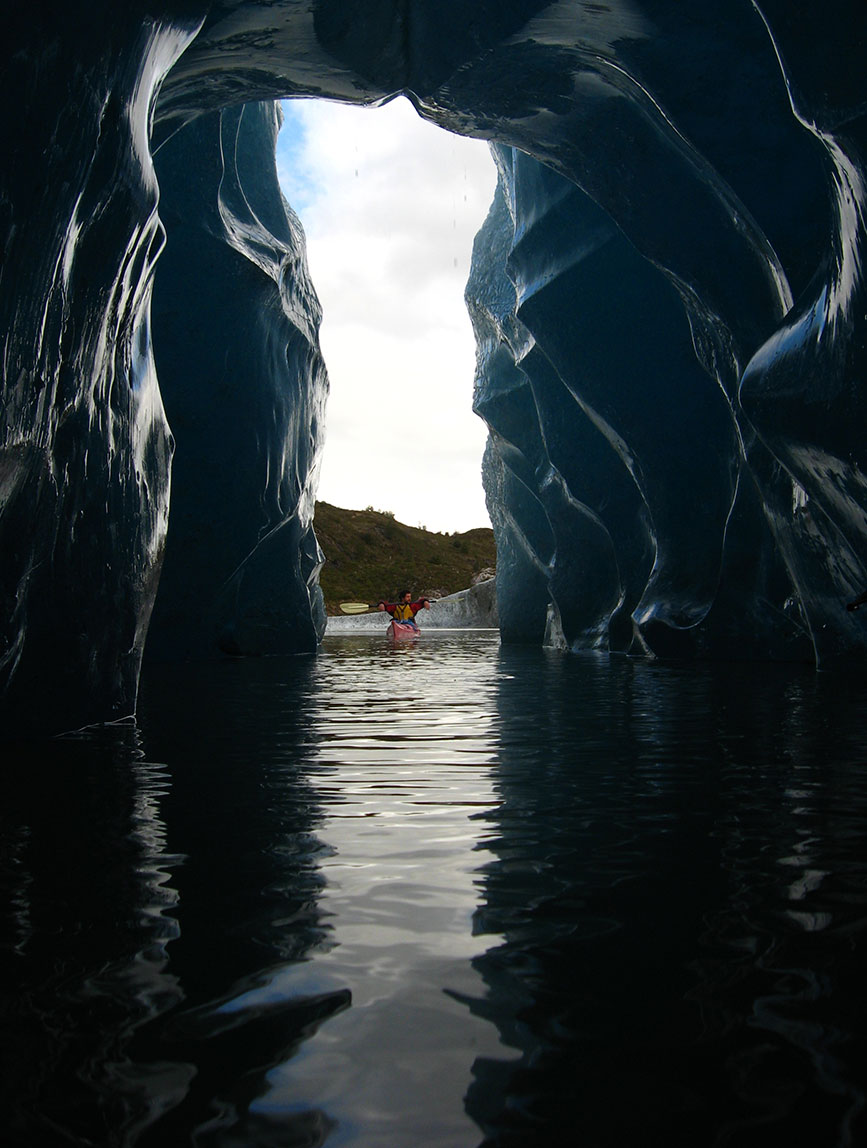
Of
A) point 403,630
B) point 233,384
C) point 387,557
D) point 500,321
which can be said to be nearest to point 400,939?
point 233,384

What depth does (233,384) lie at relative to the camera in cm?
1465

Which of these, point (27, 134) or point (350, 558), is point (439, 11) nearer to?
point (27, 134)

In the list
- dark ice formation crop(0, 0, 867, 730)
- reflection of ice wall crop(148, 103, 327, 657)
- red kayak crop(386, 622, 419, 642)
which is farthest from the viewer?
red kayak crop(386, 622, 419, 642)

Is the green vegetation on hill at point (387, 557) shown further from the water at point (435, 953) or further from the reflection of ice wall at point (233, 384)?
the water at point (435, 953)

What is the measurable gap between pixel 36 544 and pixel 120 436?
1.47 metres

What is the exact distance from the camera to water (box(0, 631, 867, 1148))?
1.25 meters

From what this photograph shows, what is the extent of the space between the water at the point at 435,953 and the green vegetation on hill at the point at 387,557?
55456mm

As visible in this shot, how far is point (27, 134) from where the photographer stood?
389 cm

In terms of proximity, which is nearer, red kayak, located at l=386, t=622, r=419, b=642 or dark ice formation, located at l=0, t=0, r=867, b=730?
dark ice formation, located at l=0, t=0, r=867, b=730

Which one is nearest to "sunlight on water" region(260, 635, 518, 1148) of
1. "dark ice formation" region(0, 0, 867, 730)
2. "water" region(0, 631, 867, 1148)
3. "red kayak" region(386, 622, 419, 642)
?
"water" region(0, 631, 867, 1148)

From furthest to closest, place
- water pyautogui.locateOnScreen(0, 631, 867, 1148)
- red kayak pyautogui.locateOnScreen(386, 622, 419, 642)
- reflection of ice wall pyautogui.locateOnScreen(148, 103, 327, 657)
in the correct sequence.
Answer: red kayak pyautogui.locateOnScreen(386, 622, 419, 642) → reflection of ice wall pyautogui.locateOnScreen(148, 103, 327, 657) → water pyautogui.locateOnScreen(0, 631, 867, 1148)

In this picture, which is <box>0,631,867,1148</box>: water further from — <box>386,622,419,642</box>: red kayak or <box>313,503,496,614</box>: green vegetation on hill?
<box>313,503,496,614</box>: green vegetation on hill

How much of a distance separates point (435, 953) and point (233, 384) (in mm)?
13639

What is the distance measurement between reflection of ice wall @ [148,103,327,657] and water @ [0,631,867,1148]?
1088 cm
